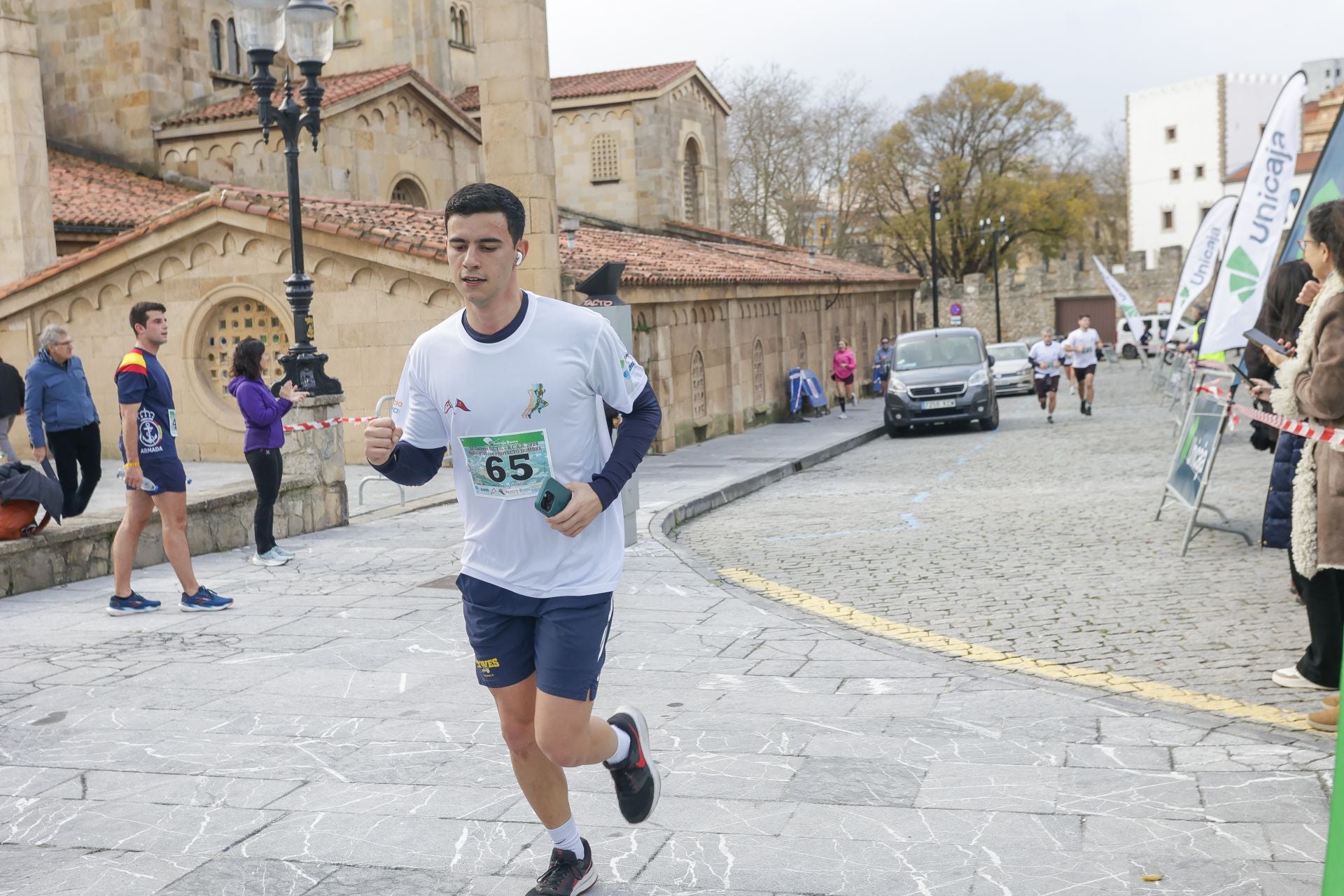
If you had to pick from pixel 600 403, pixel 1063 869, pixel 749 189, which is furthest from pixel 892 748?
pixel 749 189

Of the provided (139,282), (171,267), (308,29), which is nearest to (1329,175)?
(308,29)

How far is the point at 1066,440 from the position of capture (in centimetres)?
1991

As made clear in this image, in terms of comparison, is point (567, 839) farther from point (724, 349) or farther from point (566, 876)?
point (724, 349)

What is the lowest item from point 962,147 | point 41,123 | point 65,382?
point 65,382

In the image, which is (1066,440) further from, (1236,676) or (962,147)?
(962,147)

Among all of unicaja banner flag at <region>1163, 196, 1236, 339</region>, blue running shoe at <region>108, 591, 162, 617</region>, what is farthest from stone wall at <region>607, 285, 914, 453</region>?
blue running shoe at <region>108, 591, 162, 617</region>

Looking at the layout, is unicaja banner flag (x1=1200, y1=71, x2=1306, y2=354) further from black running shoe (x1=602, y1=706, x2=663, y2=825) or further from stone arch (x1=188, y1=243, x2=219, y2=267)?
stone arch (x1=188, y1=243, x2=219, y2=267)

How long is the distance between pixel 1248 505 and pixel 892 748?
7606mm

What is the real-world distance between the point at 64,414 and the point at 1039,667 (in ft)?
31.0

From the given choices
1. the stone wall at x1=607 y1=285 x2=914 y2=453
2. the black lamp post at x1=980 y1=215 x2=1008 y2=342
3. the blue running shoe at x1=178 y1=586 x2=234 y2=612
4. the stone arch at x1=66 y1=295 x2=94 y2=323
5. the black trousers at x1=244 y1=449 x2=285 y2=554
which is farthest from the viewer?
the black lamp post at x1=980 y1=215 x2=1008 y2=342

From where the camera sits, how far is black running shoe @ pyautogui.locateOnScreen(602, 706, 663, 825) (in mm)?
3887

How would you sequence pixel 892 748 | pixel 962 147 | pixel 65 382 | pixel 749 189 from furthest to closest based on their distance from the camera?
pixel 962 147
pixel 749 189
pixel 65 382
pixel 892 748

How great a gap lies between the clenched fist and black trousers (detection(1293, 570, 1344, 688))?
3778 millimetres

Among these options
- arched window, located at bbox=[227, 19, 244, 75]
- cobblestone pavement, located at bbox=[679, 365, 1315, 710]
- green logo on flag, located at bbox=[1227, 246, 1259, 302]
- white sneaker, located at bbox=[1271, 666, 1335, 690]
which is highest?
arched window, located at bbox=[227, 19, 244, 75]
